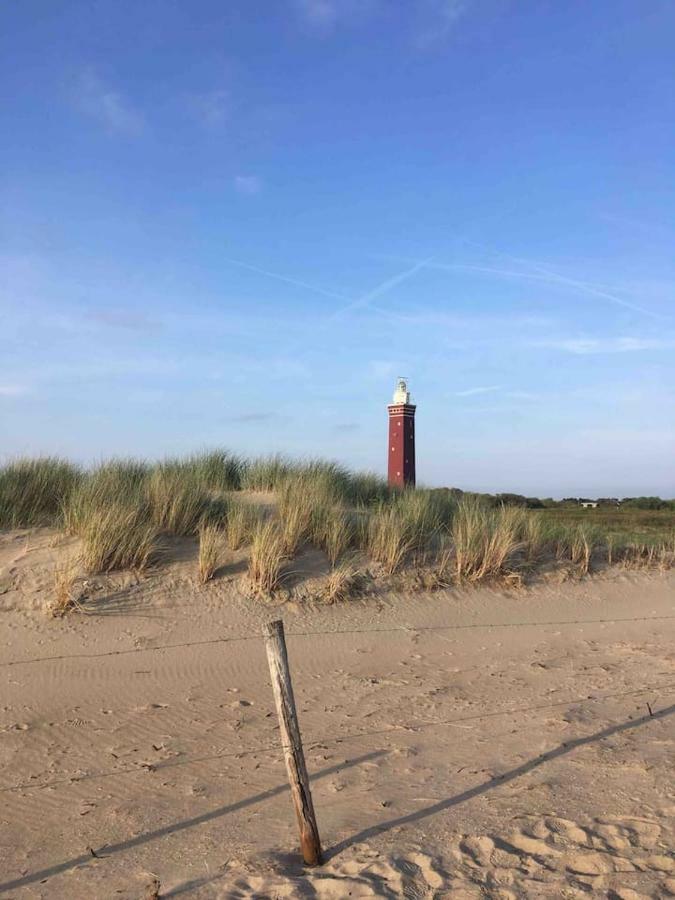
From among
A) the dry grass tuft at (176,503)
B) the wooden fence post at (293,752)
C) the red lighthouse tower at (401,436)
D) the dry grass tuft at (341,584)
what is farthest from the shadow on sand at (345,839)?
the red lighthouse tower at (401,436)

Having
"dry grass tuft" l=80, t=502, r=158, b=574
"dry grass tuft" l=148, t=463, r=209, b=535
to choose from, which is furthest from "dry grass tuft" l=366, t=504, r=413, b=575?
"dry grass tuft" l=80, t=502, r=158, b=574

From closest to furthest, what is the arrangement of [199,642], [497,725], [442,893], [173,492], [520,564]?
[442,893] < [497,725] < [199,642] < [173,492] < [520,564]

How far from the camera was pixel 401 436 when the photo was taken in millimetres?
22516

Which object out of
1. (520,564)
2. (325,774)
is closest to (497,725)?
(325,774)

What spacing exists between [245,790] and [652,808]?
Result: 2633mm

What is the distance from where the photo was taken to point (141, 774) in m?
5.59

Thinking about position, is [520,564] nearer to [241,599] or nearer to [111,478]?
[241,599]

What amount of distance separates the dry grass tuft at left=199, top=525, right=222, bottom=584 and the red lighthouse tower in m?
12.6

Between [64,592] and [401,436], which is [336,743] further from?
[401,436]

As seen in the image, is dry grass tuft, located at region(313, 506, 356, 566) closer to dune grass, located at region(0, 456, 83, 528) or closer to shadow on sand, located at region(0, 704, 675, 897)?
dune grass, located at region(0, 456, 83, 528)

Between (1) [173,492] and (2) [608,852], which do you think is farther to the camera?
(1) [173,492]

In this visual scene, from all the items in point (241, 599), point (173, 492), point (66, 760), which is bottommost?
point (66, 760)

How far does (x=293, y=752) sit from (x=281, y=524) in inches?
261

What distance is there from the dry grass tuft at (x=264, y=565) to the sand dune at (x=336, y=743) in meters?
0.30
